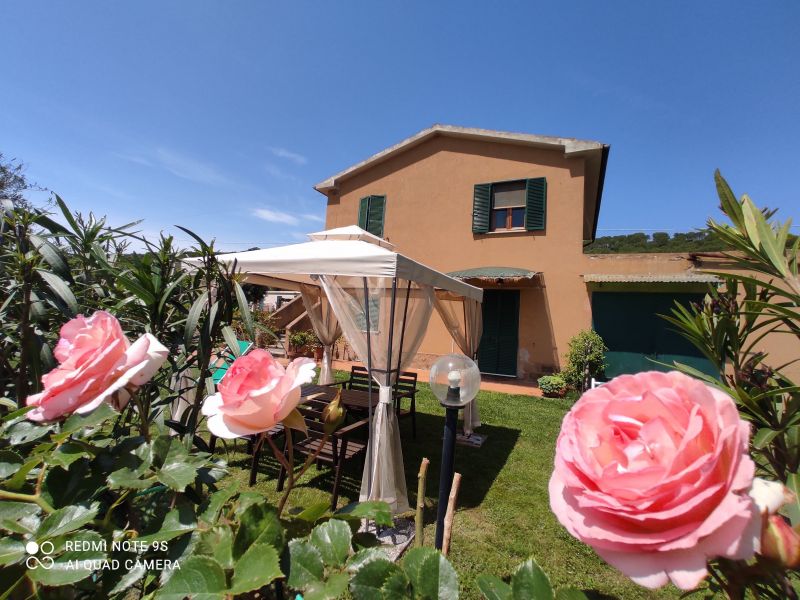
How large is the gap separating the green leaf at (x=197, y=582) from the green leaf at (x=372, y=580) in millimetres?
165

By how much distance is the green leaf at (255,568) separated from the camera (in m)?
0.45

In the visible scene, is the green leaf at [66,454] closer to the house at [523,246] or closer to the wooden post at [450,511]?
the wooden post at [450,511]

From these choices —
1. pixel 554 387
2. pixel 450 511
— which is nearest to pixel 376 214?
pixel 554 387

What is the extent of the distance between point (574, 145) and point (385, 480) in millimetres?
8929

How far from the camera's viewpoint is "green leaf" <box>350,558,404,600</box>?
486mm

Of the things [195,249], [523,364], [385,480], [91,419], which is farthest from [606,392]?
[523,364]

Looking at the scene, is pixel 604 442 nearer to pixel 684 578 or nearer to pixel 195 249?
pixel 684 578

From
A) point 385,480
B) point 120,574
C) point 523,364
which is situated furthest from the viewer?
point 523,364

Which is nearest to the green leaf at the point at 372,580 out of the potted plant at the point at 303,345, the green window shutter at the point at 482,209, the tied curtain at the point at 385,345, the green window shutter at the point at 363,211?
the tied curtain at the point at 385,345

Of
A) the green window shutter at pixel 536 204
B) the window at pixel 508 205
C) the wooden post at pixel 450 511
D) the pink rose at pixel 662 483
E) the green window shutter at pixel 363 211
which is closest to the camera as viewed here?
the pink rose at pixel 662 483

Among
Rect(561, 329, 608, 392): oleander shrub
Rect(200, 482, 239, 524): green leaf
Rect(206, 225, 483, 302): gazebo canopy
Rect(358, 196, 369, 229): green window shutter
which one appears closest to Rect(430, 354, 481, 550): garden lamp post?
Rect(206, 225, 483, 302): gazebo canopy

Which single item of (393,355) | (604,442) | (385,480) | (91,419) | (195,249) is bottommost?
(385,480)

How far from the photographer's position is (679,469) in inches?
14.1

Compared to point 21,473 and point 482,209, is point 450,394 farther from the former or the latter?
point 482,209
